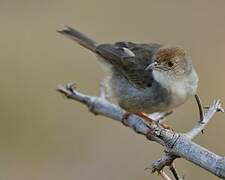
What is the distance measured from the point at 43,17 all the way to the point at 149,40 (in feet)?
6.19

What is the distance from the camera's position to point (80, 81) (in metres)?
8.36

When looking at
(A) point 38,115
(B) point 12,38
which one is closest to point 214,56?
(A) point 38,115

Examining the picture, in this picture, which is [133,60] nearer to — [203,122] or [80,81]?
[203,122]

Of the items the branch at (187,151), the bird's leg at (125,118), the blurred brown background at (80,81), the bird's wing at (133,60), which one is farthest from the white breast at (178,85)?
the blurred brown background at (80,81)

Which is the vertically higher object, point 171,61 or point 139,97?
point 171,61

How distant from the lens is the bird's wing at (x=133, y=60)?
183 inches

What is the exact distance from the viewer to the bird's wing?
465 centimetres

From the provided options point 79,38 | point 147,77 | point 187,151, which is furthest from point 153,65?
point 187,151

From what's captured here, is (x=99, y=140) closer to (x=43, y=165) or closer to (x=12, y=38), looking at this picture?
(x=43, y=165)

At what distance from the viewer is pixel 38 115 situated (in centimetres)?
771

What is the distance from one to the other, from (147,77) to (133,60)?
20cm

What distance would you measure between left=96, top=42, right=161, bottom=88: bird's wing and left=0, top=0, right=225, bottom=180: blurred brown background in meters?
1.79

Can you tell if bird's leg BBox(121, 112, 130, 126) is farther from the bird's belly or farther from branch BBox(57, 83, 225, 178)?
branch BBox(57, 83, 225, 178)

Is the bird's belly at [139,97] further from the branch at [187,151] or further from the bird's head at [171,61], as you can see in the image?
the branch at [187,151]
